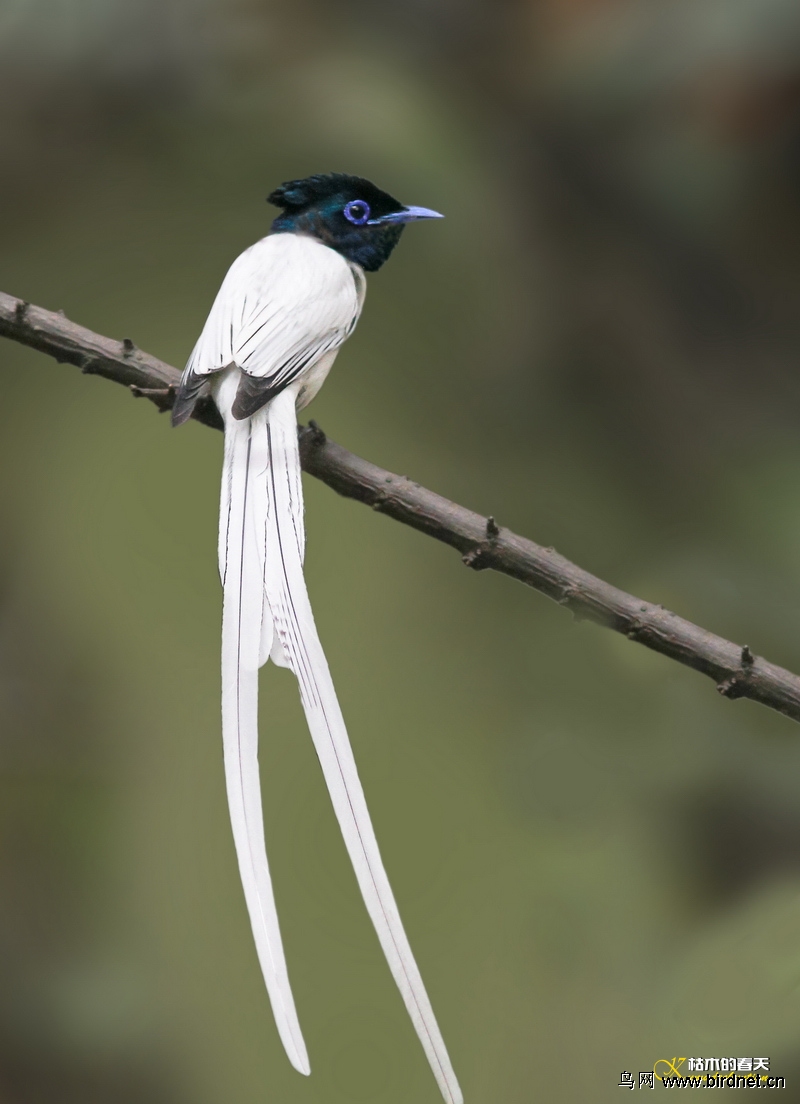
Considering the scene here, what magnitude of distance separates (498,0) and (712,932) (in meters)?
1.33

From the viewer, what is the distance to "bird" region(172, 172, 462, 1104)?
0.69 metres

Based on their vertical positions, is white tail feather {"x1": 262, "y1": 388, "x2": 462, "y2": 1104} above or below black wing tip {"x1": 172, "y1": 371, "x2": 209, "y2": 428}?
below

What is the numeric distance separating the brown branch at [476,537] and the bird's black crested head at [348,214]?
317 mm

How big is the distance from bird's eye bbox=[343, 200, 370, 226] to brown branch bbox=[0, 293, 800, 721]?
1.08 feet

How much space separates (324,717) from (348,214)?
0.63 meters

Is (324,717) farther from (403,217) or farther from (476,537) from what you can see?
(403,217)

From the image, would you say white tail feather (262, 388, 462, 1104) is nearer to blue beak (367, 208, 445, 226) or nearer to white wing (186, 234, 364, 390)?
white wing (186, 234, 364, 390)

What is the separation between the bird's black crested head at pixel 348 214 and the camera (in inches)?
45.3

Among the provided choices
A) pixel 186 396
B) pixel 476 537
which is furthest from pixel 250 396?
pixel 476 537

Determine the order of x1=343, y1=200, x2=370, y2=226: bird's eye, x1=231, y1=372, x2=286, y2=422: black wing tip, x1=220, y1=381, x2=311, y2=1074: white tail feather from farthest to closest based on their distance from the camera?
x1=343, y1=200, x2=370, y2=226: bird's eye
x1=231, y1=372, x2=286, y2=422: black wing tip
x1=220, y1=381, x2=311, y2=1074: white tail feather

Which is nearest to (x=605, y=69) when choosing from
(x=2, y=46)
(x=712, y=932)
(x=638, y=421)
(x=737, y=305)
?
(x=737, y=305)

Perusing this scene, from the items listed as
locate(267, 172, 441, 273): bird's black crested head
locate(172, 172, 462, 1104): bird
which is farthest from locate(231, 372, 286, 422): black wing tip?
locate(267, 172, 441, 273): bird's black crested head

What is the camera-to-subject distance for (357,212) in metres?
1.15

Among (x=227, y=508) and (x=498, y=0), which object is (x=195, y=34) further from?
(x=227, y=508)
